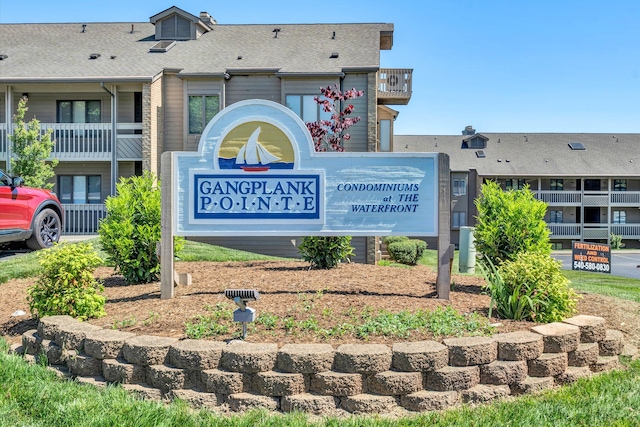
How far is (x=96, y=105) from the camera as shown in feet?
70.9

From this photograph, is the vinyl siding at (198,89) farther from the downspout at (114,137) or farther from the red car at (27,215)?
the red car at (27,215)

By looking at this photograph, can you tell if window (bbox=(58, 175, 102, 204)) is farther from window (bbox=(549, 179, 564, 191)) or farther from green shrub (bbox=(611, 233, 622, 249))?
green shrub (bbox=(611, 233, 622, 249))

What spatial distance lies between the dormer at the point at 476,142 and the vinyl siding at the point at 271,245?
100 feet

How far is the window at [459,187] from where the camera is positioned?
42125 millimetres

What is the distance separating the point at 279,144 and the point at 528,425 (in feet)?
14.4

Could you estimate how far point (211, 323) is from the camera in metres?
5.35

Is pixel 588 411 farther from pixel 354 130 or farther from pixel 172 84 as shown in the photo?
pixel 172 84


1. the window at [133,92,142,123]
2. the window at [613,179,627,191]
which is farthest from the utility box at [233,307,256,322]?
the window at [613,179,627,191]

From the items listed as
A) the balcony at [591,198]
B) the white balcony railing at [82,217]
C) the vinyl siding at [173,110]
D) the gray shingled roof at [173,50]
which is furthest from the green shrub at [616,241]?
the white balcony railing at [82,217]

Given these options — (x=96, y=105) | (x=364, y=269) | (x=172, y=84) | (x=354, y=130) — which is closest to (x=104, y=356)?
(x=364, y=269)

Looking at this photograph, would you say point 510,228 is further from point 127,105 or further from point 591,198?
point 591,198

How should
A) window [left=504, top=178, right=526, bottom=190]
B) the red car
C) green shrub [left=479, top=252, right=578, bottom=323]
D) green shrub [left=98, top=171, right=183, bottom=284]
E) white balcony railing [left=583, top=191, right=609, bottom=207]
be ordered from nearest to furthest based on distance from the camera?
green shrub [left=479, top=252, right=578, bottom=323]
green shrub [left=98, top=171, right=183, bottom=284]
the red car
window [left=504, top=178, right=526, bottom=190]
white balcony railing [left=583, top=191, right=609, bottom=207]

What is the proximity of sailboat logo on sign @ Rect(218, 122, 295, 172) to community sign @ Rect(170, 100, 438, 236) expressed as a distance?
0.01 meters

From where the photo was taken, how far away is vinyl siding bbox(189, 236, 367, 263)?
1891 centimetres
